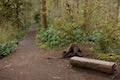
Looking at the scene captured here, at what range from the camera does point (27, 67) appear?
26.3 ft

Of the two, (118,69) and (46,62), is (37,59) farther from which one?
(118,69)

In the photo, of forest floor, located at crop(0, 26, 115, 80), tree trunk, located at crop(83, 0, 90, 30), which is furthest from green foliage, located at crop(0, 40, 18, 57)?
tree trunk, located at crop(83, 0, 90, 30)

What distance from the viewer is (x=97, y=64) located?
22.1ft

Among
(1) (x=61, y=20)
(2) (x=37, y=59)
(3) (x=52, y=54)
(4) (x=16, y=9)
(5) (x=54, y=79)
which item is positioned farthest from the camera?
(4) (x=16, y=9)

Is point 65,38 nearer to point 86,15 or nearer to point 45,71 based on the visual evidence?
point 86,15

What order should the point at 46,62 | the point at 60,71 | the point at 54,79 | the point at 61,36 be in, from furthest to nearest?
the point at 61,36, the point at 46,62, the point at 60,71, the point at 54,79

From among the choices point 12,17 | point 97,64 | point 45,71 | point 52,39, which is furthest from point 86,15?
point 12,17

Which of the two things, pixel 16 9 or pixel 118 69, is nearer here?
pixel 118 69

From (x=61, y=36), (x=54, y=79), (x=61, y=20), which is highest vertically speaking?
(x=61, y=20)

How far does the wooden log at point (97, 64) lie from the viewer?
6.48 m

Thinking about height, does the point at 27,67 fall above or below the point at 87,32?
below

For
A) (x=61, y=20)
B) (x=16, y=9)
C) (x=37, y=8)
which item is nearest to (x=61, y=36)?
(x=61, y=20)

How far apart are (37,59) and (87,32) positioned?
3834 mm

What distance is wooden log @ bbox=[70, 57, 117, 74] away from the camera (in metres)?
6.48
